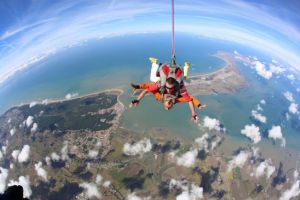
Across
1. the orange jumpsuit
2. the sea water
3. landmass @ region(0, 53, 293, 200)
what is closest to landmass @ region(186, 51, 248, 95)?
the sea water

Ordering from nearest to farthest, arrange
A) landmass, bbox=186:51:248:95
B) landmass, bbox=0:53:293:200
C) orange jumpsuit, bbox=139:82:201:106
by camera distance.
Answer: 1. orange jumpsuit, bbox=139:82:201:106
2. landmass, bbox=0:53:293:200
3. landmass, bbox=186:51:248:95

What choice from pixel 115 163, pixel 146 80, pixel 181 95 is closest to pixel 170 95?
Answer: pixel 181 95

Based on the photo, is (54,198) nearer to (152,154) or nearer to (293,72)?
(152,154)

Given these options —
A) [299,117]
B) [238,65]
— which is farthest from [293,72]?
[299,117]

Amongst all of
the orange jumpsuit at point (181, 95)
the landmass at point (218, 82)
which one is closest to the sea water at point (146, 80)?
the landmass at point (218, 82)

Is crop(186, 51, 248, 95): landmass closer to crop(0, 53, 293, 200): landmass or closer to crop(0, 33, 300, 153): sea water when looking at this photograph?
crop(0, 33, 300, 153): sea water

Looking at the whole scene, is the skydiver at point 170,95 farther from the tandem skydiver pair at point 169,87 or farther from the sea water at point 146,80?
the sea water at point 146,80
